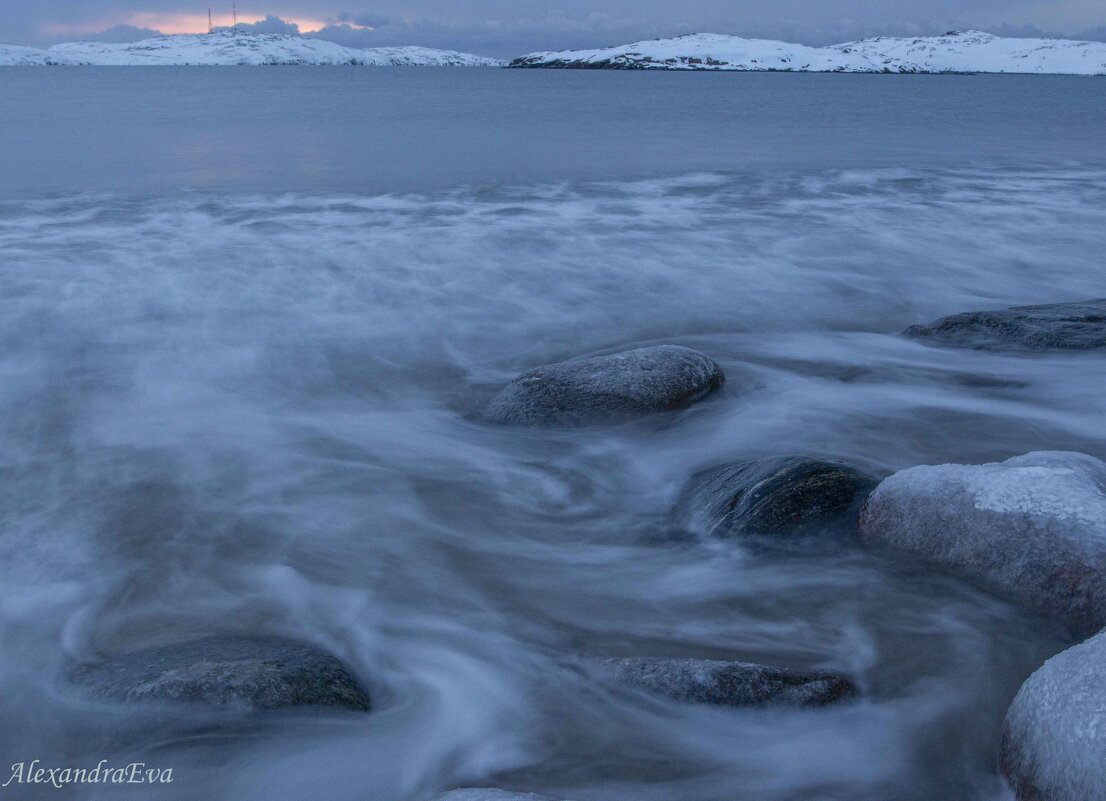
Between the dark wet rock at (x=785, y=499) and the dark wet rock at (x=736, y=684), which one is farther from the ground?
the dark wet rock at (x=785, y=499)

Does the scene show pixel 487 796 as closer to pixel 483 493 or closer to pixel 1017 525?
pixel 1017 525

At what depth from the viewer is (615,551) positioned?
12.6 ft

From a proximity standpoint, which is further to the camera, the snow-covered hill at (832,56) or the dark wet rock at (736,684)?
the snow-covered hill at (832,56)

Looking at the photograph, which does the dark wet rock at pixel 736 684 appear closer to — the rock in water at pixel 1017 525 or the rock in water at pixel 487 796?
the rock in water at pixel 487 796

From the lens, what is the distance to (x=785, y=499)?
3768 millimetres

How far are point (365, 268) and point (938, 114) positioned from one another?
114 ft

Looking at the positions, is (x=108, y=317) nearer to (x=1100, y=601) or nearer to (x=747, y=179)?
(x=1100, y=601)

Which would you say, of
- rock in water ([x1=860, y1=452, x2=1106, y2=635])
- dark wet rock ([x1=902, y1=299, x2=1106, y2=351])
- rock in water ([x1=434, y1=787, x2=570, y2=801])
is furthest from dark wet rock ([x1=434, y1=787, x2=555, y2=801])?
dark wet rock ([x1=902, y1=299, x2=1106, y2=351])

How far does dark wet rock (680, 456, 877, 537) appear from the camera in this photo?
3732 mm

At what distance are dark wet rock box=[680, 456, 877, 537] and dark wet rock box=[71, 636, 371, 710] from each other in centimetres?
168

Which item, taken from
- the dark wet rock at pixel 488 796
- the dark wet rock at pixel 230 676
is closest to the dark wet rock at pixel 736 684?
the dark wet rock at pixel 488 796

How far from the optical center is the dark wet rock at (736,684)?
2.76 metres

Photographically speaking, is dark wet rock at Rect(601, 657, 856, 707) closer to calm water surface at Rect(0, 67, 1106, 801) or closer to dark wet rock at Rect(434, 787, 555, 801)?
calm water surface at Rect(0, 67, 1106, 801)

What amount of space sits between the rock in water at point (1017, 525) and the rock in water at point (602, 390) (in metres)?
1.61
